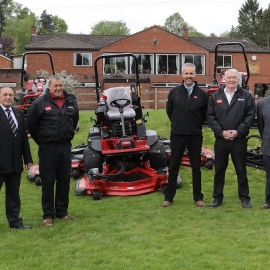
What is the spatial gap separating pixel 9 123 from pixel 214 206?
2.94m

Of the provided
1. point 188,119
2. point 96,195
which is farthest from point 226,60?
point 188,119

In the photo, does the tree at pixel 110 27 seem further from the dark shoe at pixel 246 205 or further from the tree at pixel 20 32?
the dark shoe at pixel 246 205

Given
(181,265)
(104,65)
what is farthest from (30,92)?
(104,65)

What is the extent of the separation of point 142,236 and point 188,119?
192 cm

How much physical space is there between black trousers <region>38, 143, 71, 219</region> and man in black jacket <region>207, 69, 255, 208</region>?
201 centimetres

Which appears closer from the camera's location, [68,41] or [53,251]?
[53,251]

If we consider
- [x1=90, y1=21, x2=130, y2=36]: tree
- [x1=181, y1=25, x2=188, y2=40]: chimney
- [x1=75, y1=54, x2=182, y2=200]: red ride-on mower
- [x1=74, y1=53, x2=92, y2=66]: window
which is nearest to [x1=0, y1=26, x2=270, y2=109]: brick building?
[x1=74, y1=53, x2=92, y2=66]: window

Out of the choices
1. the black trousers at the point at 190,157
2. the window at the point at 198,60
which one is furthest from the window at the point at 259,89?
the black trousers at the point at 190,157

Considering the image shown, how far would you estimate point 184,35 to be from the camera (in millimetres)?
39969

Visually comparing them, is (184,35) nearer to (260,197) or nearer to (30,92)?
(30,92)

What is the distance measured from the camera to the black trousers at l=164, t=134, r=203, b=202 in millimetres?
6773

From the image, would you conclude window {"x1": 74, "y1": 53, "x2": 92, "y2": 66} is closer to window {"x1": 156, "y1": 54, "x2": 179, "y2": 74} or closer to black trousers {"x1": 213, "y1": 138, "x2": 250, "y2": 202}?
window {"x1": 156, "y1": 54, "x2": 179, "y2": 74}

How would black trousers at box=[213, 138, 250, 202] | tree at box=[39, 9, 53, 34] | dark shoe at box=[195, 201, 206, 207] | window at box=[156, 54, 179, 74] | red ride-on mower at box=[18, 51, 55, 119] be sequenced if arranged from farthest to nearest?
1. tree at box=[39, 9, 53, 34]
2. window at box=[156, 54, 179, 74]
3. red ride-on mower at box=[18, 51, 55, 119]
4. dark shoe at box=[195, 201, 206, 207]
5. black trousers at box=[213, 138, 250, 202]

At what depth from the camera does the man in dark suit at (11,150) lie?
583cm
